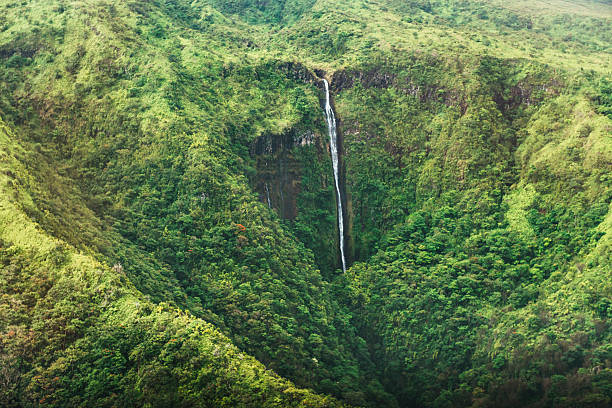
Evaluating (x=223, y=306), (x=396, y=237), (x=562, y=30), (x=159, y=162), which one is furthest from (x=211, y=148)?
(x=562, y=30)

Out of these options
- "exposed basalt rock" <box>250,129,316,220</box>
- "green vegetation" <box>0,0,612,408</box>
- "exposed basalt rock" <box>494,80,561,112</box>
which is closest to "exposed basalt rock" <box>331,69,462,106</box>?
"green vegetation" <box>0,0,612,408</box>

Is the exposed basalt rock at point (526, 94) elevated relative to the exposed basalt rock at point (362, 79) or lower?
elevated

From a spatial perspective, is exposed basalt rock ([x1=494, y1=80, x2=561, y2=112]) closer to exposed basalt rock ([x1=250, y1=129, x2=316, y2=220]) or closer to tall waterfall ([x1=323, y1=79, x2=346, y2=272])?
tall waterfall ([x1=323, y1=79, x2=346, y2=272])

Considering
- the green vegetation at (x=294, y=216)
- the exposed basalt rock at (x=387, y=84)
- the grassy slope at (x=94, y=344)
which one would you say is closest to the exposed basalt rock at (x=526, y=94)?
the green vegetation at (x=294, y=216)

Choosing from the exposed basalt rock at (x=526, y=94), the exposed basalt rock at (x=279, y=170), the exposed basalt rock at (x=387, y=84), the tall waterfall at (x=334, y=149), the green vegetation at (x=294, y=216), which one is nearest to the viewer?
the green vegetation at (x=294, y=216)

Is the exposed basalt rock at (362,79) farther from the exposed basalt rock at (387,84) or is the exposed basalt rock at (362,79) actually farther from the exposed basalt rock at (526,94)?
the exposed basalt rock at (526,94)

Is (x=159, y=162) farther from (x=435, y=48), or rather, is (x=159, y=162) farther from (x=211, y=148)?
(x=435, y=48)
